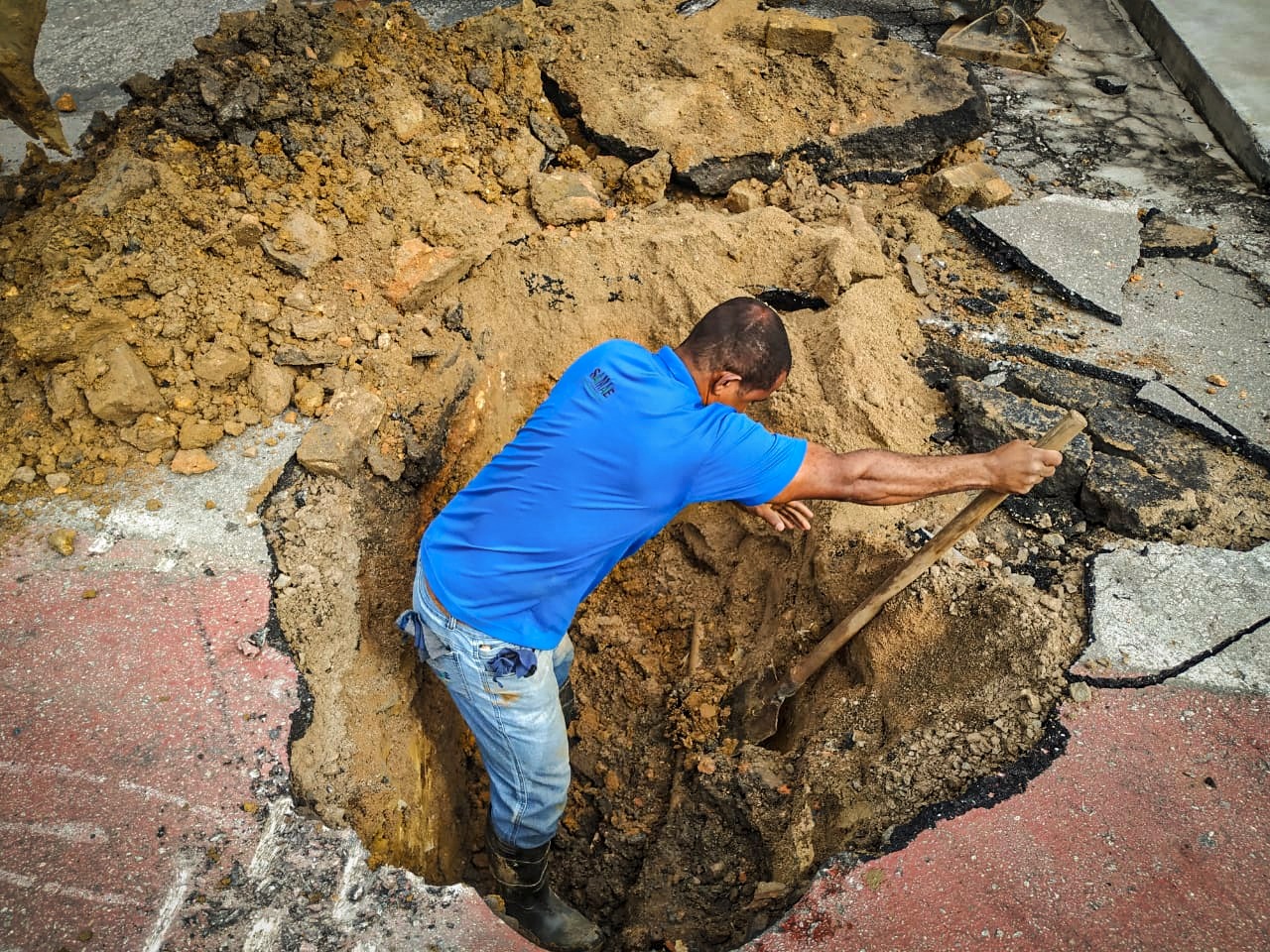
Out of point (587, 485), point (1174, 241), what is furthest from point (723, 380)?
point (1174, 241)

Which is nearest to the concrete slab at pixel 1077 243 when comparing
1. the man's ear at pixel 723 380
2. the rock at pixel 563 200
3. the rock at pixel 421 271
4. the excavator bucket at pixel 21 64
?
the rock at pixel 563 200

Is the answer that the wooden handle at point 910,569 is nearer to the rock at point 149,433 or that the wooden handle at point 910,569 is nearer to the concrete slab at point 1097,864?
the concrete slab at point 1097,864

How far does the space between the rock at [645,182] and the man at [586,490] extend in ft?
6.40

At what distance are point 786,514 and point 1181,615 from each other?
121 cm

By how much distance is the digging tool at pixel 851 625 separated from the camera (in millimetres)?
2486

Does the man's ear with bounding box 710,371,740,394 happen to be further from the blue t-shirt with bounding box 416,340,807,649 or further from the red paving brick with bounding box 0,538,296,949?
the red paving brick with bounding box 0,538,296,949

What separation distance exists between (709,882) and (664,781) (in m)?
0.44

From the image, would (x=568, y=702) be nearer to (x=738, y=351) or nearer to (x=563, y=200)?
(x=738, y=351)

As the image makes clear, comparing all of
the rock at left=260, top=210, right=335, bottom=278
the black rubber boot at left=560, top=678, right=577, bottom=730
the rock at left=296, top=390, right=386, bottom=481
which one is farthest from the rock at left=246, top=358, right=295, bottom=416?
the black rubber boot at left=560, top=678, right=577, bottom=730

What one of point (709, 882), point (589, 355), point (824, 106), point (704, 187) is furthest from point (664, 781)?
point (824, 106)

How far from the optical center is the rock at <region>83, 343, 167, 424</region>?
3.06 metres

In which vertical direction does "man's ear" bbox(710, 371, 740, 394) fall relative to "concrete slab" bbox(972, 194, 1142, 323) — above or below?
above

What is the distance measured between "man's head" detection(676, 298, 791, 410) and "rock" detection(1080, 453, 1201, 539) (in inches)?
50.7

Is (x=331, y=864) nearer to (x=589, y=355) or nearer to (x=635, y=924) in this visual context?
(x=635, y=924)
